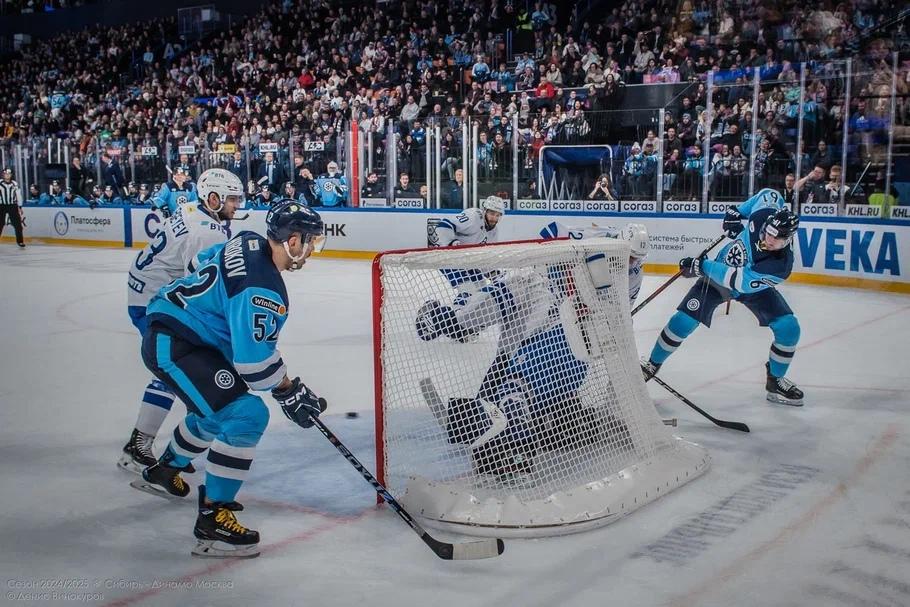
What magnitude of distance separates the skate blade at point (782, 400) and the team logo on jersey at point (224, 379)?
128 inches

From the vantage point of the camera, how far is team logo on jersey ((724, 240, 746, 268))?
4992mm

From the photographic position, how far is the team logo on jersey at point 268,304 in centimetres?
281

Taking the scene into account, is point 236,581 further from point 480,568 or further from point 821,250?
point 821,250

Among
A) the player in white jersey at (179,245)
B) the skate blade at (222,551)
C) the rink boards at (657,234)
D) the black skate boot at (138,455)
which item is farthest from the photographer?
the rink boards at (657,234)

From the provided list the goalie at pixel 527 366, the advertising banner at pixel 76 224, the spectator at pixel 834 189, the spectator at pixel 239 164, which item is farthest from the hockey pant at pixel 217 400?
the advertising banner at pixel 76 224

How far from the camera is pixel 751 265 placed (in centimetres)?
496

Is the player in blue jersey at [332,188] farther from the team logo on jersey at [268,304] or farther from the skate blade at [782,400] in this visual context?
the team logo on jersey at [268,304]

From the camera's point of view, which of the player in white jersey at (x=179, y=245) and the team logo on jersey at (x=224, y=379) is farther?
the player in white jersey at (x=179, y=245)

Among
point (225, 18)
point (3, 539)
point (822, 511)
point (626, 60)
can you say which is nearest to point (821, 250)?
point (626, 60)

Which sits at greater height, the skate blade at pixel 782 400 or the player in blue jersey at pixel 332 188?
the player in blue jersey at pixel 332 188

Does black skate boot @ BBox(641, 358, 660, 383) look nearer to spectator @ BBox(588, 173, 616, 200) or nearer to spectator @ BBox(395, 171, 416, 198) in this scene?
spectator @ BBox(588, 173, 616, 200)

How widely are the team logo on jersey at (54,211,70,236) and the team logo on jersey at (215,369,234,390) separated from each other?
15439 millimetres

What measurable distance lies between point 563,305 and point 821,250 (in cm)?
756

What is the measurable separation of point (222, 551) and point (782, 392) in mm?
3320
